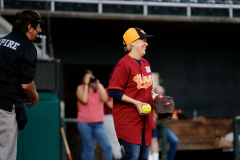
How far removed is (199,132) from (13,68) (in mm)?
6526

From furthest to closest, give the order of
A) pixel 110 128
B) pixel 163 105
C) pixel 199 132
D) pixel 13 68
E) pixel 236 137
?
1. pixel 199 132
2. pixel 110 128
3. pixel 236 137
4. pixel 163 105
5. pixel 13 68

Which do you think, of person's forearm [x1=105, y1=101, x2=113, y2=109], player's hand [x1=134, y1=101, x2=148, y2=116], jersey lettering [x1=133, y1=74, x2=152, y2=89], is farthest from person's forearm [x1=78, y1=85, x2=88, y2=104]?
player's hand [x1=134, y1=101, x2=148, y2=116]

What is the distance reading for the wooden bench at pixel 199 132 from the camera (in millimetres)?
8633

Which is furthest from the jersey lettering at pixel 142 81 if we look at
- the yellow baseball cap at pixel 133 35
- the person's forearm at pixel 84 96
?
the person's forearm at pixel 84 96

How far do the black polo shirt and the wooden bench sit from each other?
5.81 m

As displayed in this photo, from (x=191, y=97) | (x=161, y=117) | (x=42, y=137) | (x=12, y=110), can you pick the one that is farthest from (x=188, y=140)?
(x=12, y=110)

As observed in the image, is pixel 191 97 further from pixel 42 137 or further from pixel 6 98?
pixel 6 98

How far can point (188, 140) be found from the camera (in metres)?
8.66

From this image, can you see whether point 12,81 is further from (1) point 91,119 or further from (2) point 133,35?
(1) point 91,119

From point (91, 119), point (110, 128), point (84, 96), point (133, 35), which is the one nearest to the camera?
point (133, 35)

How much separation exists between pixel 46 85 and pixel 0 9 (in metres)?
5.54

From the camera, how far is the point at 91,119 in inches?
242

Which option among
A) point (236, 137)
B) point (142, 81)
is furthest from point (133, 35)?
point (236, 137)

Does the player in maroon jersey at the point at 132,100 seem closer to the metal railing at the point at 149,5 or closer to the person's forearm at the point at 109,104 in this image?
the person's forearm at the point at 109,104
